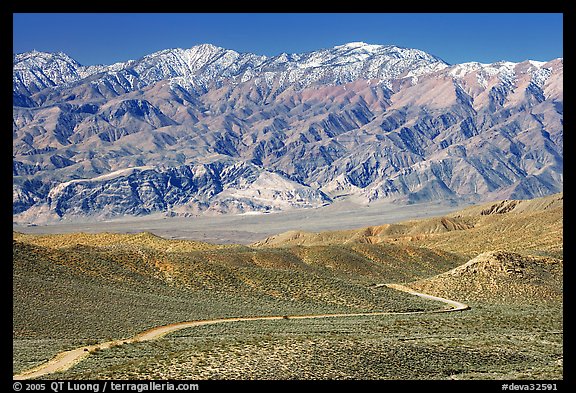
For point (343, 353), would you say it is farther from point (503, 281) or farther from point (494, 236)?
point (494, 236)

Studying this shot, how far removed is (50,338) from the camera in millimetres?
43844

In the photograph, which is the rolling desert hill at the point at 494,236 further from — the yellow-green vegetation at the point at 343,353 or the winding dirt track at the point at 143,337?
the yellow-green vegetation at the point at 343,353

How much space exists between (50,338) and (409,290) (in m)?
45.6

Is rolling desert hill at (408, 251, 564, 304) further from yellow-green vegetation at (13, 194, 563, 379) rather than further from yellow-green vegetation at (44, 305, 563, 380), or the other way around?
yellow-green vegetation at (44, 305, 563, 380)

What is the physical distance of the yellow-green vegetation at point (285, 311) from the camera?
31.6 m

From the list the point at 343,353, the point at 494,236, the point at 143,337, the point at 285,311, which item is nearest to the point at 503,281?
the point at 285,311

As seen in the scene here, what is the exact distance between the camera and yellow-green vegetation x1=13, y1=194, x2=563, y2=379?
31641mm

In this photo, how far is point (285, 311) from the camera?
201 feet

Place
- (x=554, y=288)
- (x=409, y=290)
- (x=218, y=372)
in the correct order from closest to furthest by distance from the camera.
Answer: (x=218, y=372) → (x=554, y=288) → (x=409, y=290)

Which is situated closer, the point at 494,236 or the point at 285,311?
the point at 285,311

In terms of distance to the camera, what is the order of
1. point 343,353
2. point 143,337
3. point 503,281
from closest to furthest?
point 343,353 → point 143,337 → point 503,281

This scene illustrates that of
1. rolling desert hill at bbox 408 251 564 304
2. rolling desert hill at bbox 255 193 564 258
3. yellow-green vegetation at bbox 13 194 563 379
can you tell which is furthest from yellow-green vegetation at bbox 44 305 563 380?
rolling desert hill at bbox 255 193 564 258
